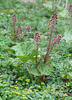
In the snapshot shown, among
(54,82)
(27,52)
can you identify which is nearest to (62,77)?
(54,82)

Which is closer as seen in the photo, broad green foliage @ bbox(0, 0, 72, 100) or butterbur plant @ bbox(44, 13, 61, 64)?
broad green foliage @ bbox(0, 0, 72, 100)

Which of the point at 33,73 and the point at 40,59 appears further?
the point at 40,59

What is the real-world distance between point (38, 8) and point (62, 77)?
5525 millimetres

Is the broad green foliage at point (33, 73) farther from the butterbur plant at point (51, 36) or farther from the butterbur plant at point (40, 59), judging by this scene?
the butterbur plant at point (51, 36)

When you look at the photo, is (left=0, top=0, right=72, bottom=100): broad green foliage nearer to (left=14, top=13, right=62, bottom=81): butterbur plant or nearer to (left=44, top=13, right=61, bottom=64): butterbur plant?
(left=14, top=13, right=62, bottom=81): butterbur plant

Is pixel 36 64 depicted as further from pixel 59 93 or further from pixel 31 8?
pixel 31 8

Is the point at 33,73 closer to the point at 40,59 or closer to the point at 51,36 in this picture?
the point at 40,59

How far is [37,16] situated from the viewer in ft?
25.4

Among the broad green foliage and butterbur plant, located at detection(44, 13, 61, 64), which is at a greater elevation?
butterbur plant, located at detection(44, 13, 61, 64)

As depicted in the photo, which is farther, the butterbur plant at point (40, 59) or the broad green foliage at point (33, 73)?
the butterbur plant at point (40, 59)

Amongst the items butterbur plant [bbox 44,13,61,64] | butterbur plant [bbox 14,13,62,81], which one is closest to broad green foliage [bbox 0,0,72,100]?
butterbur plant [bbox 14,13,62,81]

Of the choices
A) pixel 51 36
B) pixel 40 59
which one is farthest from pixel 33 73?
pixel 51 36

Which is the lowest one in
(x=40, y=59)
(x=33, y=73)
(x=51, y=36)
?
(x=33, y=73)

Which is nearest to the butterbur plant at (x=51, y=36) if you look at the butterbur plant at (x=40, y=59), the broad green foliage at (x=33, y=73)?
the butterbur plant at (x=40, y=59)
